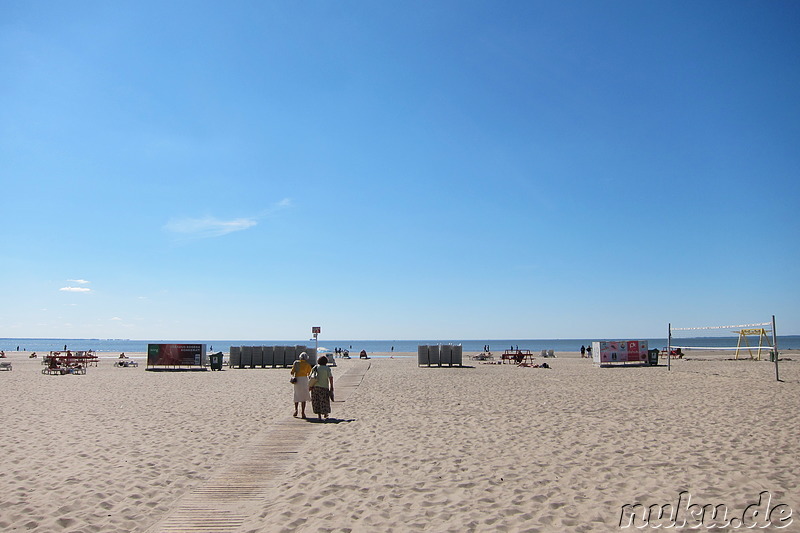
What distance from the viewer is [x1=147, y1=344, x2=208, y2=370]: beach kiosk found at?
29.7 meters

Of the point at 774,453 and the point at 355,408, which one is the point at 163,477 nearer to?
the point at 355,408

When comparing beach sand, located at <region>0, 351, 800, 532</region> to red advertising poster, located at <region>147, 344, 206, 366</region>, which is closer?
beach sand, located at <region>0, 351, 800, 532</region>

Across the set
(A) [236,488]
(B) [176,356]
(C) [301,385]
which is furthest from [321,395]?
(B) [176,356]

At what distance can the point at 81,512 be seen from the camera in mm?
5332

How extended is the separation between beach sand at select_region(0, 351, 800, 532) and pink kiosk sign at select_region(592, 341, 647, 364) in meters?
17.1

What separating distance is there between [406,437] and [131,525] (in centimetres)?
490

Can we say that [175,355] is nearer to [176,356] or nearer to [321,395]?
[176,356]

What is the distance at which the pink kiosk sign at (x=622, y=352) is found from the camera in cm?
3078

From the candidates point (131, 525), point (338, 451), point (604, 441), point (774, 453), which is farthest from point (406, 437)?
point (774, 453)

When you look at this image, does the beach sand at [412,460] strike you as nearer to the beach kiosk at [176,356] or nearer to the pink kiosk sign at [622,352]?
the beach kiosk at [176,356]

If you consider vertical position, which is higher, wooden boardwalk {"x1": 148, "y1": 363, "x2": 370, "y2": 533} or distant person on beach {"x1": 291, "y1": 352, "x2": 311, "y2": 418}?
distant person on beach {"x1": 291, "y1": 352, "x2": 311, "y2": 418}

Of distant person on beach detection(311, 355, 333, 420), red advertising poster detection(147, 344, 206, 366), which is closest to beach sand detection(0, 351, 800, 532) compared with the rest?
distant person on beach detection(311, 355, 333, 420)

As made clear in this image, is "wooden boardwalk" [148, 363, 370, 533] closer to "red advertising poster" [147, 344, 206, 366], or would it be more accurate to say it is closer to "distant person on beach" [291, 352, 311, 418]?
"distant person on beach" [291, 352, 311, 418]

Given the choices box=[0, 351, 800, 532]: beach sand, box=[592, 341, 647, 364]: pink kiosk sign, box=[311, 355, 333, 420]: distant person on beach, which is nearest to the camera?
box=[0, 351, 800, 532]: beach sand
